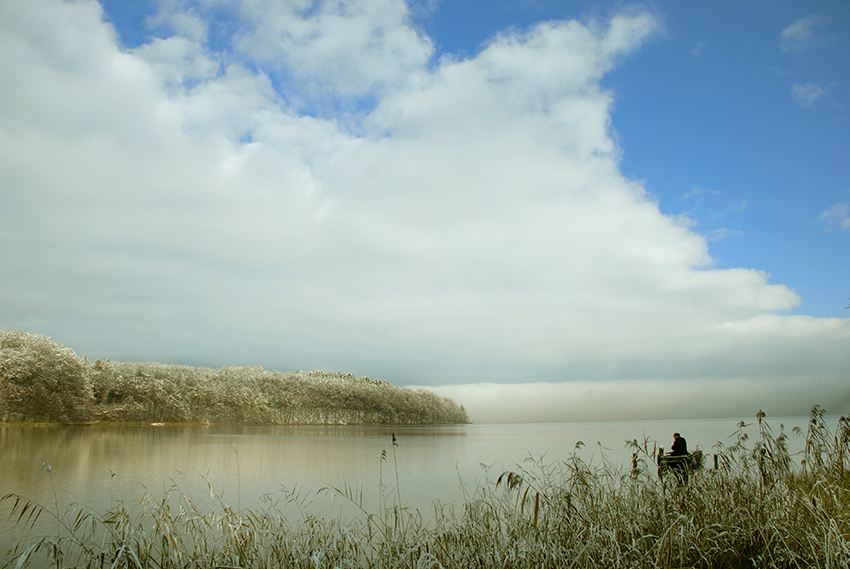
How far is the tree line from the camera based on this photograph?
60.4 m

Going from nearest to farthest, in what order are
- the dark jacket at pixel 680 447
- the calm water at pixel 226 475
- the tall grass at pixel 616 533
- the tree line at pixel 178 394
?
the tall grass at pixel 616 533
the dark jacket at pixel 680 447
the calm water at pixel 226 475
the tree line at pixel 178 394

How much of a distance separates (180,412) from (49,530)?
87774 millimetres

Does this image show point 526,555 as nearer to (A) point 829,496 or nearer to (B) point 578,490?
(B) point 578,490

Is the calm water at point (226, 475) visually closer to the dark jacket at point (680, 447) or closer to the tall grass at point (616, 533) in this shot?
the dark jacket at point (680, 447)

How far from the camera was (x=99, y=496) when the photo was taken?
1652cm

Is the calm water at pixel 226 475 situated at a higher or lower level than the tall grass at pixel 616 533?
lower

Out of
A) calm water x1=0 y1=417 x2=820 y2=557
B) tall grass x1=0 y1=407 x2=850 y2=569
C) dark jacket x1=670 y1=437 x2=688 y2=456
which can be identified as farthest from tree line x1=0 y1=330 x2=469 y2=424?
dark jacket x1=670 y1=437 x2=688 y2=456

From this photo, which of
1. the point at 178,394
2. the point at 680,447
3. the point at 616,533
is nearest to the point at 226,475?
the point at 680,447

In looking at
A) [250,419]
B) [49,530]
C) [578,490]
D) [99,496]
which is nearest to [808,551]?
[578,490]

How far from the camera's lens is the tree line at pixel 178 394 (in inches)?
2379

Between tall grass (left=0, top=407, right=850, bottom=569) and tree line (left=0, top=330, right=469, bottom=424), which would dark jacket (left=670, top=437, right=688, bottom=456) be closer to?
tall grass (left=0, top=407, right=850, bottom=569)

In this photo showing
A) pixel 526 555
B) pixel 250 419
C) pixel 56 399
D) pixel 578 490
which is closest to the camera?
pixel 526 555

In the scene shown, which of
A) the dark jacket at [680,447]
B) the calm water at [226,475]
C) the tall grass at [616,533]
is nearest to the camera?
the tall grass at [616,533]

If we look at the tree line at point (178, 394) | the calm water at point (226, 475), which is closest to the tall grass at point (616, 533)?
the calm water at point (226, 475)
